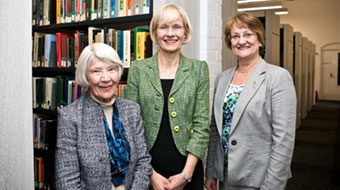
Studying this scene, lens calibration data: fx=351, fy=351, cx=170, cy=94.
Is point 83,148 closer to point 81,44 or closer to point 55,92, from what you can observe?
point 81,44

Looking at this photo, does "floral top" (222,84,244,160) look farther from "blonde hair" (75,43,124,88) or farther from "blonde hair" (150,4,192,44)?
"blonde hair" (75,43,124,88)

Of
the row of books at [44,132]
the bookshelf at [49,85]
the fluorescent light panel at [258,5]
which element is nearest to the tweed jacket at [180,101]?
the bookshelf at [49,85]

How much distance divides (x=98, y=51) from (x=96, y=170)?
54 centimetres

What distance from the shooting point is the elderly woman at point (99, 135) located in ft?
5.16

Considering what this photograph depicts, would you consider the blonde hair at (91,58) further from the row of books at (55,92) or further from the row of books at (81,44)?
the row of books at (55,92)

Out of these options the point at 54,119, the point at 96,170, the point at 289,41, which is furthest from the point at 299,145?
the point at 96,170

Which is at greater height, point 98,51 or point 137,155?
point 98,51

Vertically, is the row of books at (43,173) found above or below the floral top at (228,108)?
below

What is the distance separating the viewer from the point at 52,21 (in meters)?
3.36

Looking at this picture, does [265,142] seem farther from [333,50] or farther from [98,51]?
[333,50]

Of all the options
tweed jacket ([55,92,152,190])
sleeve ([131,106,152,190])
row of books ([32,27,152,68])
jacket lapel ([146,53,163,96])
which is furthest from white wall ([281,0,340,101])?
tweed jacket ([55,92,152,190])

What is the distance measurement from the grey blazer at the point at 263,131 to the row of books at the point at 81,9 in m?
1.11

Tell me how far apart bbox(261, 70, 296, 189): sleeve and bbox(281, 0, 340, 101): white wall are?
15267 mm

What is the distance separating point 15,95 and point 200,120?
100 centimetres
